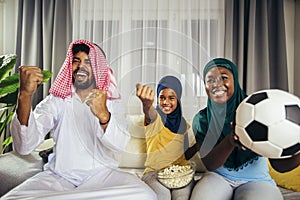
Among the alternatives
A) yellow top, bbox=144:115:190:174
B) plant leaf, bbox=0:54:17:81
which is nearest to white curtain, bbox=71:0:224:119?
plant leaf, bbox=0:54:17:81

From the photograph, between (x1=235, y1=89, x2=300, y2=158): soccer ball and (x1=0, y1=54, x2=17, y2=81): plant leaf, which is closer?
(x1=235, y1=89, x2=300, y2=158): soccer ball

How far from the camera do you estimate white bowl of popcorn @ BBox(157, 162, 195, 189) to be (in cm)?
168

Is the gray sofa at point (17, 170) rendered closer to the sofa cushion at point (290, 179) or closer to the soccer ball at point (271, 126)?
the sofa cushion at point (290, 179)

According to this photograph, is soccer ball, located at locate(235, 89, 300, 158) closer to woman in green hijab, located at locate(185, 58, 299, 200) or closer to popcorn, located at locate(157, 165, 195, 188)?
woman in green hijab, located at locate(185, 58, 299, 200)

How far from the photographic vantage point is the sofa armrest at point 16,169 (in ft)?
6.13

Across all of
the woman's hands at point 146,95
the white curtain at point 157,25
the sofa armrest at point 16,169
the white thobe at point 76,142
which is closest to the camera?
the woman's hands at point 146,95

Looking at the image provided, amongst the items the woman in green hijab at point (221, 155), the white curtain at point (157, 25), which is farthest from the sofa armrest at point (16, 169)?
the white curtain at point (157, 25)

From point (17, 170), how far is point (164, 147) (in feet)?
2.53

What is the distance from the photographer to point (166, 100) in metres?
1.76

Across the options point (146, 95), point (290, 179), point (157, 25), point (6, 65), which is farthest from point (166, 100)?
point (157, 25)

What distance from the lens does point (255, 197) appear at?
1.50 meters

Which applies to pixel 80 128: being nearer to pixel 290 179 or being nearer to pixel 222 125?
pixel 222 125

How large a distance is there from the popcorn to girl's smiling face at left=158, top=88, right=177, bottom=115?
287mm

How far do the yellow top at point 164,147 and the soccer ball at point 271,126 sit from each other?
50cm
